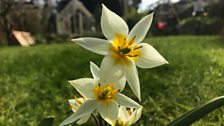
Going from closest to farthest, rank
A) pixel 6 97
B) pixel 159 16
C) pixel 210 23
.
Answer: pixel 6 97
pixel 210 23
pixel 159 16

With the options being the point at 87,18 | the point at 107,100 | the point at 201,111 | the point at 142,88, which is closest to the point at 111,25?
the point at 107,100

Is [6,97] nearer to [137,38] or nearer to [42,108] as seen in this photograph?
[42,108]

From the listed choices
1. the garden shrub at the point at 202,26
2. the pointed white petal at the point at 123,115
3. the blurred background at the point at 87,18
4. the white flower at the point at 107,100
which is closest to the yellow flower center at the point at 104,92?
the white flower at the point at 107,100

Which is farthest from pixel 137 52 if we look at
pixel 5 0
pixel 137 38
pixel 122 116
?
pixel 5 0

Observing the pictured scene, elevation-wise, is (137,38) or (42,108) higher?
(137,38)

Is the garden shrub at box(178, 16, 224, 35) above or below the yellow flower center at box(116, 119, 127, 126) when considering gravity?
below

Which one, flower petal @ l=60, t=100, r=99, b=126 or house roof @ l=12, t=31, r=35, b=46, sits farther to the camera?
house roof @ l=12, t=31, r=35, b=46

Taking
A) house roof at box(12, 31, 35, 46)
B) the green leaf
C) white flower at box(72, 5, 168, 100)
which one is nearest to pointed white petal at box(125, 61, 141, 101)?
white flower at box(72, 5, 168, 100)

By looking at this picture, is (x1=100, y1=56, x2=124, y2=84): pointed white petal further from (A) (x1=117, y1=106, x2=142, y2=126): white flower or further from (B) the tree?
(B) the tree
